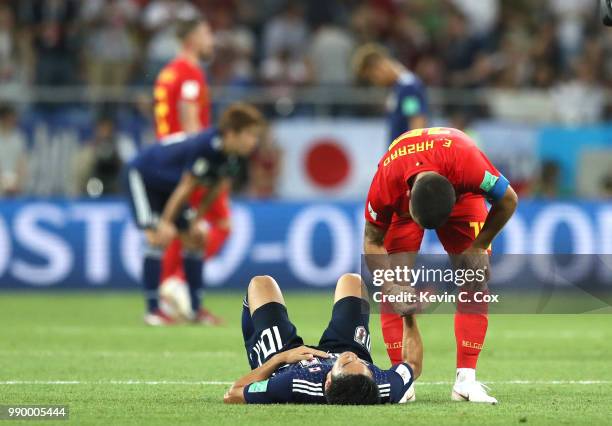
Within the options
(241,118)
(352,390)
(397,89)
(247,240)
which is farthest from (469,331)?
(247,240)

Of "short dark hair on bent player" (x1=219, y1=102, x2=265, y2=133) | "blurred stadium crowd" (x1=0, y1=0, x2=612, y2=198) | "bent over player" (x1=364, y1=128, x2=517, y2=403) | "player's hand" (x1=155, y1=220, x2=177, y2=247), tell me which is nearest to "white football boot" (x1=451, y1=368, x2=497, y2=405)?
"bent over player" (x1=364, y1=128, x2=517, y2=403)

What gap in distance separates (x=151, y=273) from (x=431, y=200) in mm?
7252

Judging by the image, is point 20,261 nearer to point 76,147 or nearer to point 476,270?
point 76,147

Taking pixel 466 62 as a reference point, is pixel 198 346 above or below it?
below

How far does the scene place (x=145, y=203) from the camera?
45.5 feet

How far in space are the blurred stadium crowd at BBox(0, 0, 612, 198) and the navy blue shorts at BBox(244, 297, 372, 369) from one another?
10972mm

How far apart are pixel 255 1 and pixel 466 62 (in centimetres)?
350

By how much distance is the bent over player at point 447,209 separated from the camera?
23.6ft

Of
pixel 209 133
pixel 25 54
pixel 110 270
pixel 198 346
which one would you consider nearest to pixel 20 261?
pixel 110 270

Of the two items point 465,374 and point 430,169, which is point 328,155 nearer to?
point 465,374

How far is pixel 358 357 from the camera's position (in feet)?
24.8

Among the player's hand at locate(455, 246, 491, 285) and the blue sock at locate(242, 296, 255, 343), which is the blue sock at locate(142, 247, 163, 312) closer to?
the blue sock at locate(242, 296, 255, 343)

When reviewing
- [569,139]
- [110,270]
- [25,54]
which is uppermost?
[25,54]

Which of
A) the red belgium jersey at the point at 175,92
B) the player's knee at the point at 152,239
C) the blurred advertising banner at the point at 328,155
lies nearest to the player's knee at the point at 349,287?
the player's knee at the point at 152,239
